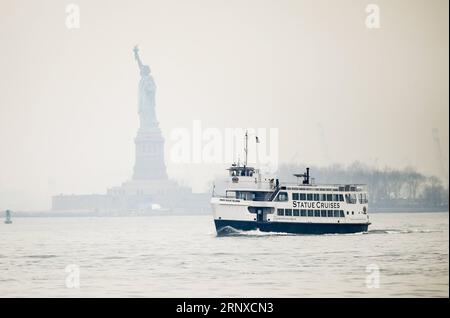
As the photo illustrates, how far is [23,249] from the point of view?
111 meters

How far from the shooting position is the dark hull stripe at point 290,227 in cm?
11162

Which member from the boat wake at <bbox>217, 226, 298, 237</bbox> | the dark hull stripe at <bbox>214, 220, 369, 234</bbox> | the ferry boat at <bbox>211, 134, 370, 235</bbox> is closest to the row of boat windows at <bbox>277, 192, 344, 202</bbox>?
the ferry boat at <bbox>211, 134, 370, 235</bbox>

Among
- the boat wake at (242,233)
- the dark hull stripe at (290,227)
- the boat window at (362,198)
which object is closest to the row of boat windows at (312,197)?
the dark hull stripe at (290,227)

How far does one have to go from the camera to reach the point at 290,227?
373 ft

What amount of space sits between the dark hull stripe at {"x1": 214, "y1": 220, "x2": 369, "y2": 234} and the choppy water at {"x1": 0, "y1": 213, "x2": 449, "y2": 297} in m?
0.77

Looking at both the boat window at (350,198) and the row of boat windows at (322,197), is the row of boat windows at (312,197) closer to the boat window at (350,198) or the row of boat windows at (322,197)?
the row of boat windows at (322,197)

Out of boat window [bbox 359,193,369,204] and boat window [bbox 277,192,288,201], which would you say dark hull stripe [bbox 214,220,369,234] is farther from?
boat window [bbox 359,193,369,204]

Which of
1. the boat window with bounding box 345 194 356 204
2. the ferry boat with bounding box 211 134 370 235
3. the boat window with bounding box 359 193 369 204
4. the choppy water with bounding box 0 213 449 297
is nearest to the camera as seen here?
the choppy water with bounding box 0 213 449 297

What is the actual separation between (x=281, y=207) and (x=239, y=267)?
31581 mm

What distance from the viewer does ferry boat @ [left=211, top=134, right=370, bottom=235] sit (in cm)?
11144
